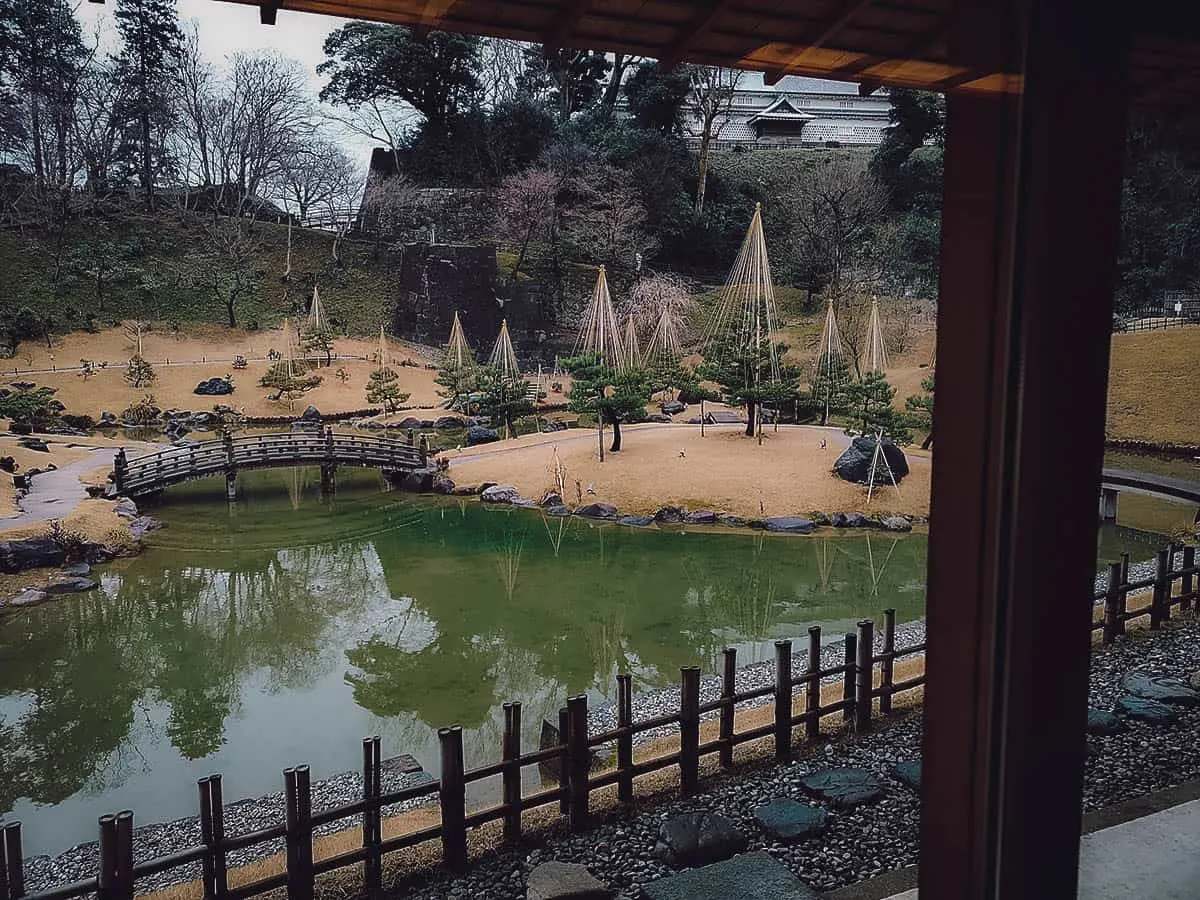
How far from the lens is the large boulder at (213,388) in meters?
10.3

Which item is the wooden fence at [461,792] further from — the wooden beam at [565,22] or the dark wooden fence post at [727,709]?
the wooden beam at [565,22]

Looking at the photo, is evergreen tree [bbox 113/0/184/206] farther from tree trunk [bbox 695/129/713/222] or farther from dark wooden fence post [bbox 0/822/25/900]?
dark wooden fence post [bbox 0/822/25/900]

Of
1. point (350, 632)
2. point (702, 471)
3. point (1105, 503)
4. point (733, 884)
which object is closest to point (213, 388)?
point (702, 471)

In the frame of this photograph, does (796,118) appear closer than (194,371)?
No

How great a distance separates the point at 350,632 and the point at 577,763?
2.96 m

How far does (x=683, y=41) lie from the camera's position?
1399mm

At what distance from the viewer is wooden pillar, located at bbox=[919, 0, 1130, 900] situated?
2.56 feet

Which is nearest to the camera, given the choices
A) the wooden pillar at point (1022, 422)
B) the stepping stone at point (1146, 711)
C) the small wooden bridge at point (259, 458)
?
the wooden pillar at point (1022, 422)

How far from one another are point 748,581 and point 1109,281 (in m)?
5.04

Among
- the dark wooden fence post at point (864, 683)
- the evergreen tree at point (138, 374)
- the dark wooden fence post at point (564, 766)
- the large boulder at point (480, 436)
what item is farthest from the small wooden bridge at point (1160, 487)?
the evergreen tree at point (138, 374)

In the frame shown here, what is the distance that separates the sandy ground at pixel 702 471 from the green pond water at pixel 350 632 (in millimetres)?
460

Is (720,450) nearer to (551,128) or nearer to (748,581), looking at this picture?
(748,581)

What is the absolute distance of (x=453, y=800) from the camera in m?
2.12

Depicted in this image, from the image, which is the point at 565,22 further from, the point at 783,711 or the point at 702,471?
the point at 702,471
